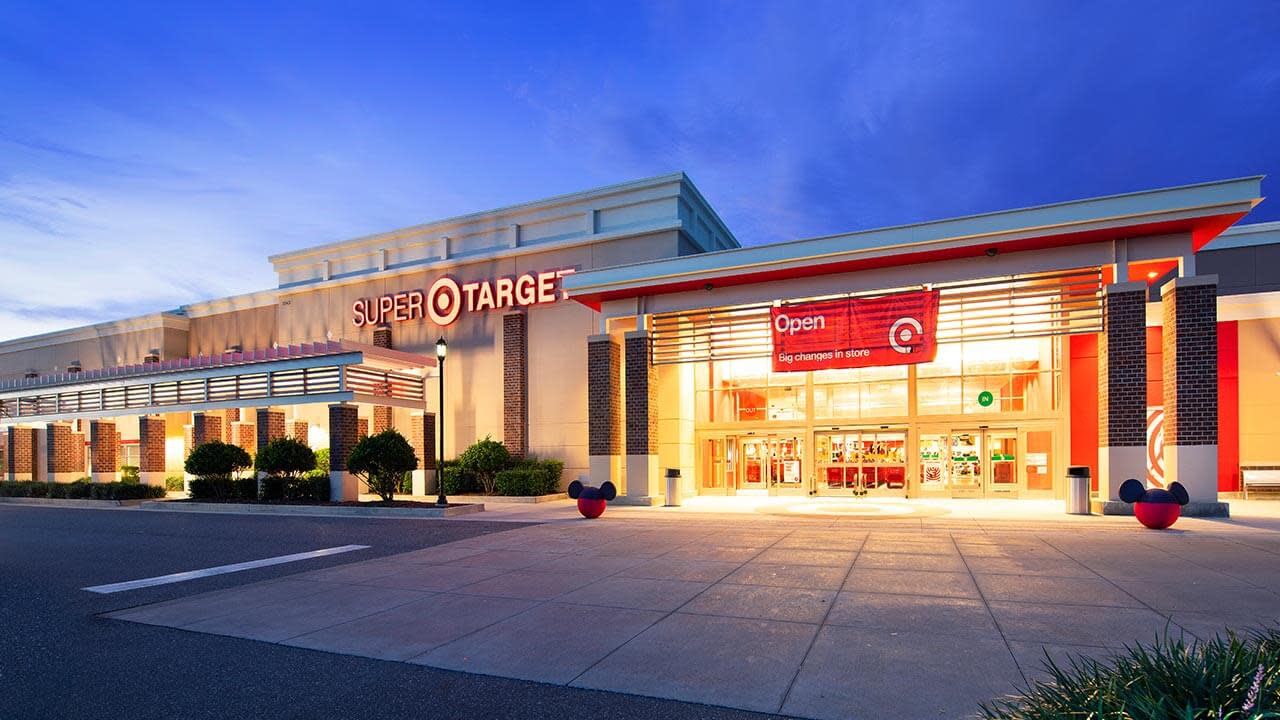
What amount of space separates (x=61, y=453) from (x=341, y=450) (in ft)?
62.7

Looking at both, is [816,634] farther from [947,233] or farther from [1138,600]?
[947,233]

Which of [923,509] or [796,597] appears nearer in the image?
[796,597]

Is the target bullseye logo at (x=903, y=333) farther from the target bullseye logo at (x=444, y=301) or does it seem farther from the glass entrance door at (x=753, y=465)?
the target bullseye logo at (x=444, y=301)

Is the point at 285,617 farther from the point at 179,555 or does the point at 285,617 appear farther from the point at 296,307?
the point at 296,307

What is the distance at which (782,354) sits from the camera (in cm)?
2091

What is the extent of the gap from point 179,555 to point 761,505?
13871mm

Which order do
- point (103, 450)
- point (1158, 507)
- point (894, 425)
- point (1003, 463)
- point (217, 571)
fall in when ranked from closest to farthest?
point (217, 571) → point (1158, 507) → point (1003, 463) → point (894, 425) → point (103, 450)

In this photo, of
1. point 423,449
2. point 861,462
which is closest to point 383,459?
point 423,449

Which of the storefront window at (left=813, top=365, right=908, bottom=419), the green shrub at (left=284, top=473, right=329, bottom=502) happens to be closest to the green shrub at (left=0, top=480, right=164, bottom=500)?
the green shrub at (left=284, top=473, right=329, bottom=502)

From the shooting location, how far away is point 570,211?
2698cm

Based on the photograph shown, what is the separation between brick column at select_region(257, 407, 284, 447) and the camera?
25.3 m

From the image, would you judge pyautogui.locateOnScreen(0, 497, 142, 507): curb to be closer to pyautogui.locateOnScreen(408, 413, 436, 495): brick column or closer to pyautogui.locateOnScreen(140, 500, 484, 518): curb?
pyautogui.locateOnScreen(140, 500, 484, 518): curb

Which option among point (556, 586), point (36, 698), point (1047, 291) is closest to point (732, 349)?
point (1047, 291)

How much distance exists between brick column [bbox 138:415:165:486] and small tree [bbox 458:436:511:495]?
14.0m
